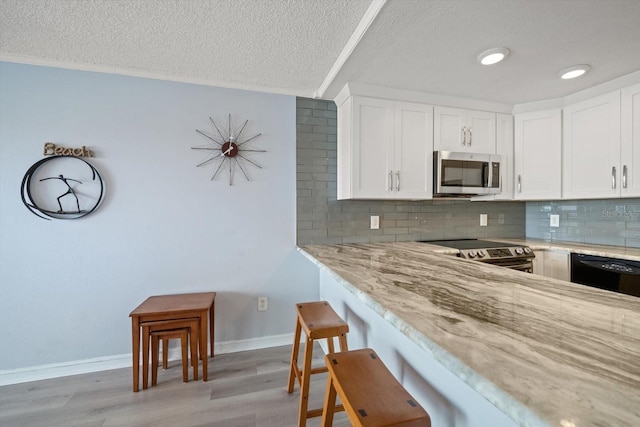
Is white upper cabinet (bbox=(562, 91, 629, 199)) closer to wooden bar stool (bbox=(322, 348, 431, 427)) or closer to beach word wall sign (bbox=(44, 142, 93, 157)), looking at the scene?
wooden bar stool (bbox=(322, 348, 431, 427))

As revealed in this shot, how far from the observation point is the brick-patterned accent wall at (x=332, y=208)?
7.88 ft

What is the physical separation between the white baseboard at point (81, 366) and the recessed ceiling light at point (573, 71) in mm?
3379

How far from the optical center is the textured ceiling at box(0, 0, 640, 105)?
1378mm

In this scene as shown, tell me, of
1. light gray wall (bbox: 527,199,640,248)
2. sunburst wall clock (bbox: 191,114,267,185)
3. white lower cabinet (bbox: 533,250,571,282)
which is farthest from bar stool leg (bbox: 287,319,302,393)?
light gray wall (bbox: 527,199,640,248)

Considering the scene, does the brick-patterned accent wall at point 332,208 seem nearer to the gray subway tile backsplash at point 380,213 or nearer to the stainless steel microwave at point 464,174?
the gray subway tile backsplash at point 380,213

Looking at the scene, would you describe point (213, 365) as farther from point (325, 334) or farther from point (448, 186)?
point (448, 186)

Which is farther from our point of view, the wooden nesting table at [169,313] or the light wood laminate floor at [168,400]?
the wooden nesting table at [169,313]

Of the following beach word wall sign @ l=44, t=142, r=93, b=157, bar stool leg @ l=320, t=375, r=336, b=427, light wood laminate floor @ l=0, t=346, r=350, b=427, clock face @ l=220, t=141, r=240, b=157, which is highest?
clock face @ l=220, t=141, r=240, b=157

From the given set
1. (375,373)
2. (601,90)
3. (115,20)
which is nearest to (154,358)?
(375,373)

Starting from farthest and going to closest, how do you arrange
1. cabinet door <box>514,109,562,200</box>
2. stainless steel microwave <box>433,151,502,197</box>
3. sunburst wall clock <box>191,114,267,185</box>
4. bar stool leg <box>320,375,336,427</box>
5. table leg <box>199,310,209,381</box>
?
cabinet door <box>514,109,562,200</box>
stainless steel microwave <box>433,151,502,197</box>
sunburst wall clock <box>191,114,267,185</box>
table leg <box>199,310,209,381</box>
bar stool leg <box>320,375,336,427</box>

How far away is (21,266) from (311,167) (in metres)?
2.36

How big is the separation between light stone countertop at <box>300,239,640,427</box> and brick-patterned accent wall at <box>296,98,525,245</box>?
126 cm

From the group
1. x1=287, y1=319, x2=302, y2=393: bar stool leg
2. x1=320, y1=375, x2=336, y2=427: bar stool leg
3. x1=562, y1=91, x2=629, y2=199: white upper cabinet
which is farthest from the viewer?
x1=562, y1=91, x2=629, y2=199: white upper cabinet

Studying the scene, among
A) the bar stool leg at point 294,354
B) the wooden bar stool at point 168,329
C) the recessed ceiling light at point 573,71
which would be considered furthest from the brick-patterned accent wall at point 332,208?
the recessed ceiling light at point 573,71
